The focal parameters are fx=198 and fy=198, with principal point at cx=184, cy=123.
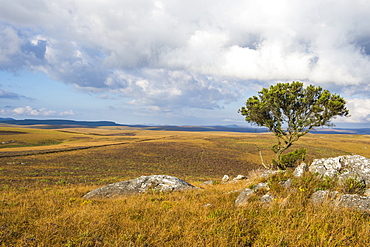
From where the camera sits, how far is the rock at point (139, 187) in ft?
41.4

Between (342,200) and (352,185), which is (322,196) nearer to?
(342,200)

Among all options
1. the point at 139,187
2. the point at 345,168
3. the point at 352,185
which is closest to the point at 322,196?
the point at 352,185

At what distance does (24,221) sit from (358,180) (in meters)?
13.0

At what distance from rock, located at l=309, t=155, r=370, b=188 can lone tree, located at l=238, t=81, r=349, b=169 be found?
11.8m

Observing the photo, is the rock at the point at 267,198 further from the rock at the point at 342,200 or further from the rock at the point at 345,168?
the rock at the point at 345,168

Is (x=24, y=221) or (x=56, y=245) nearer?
(x=56, y=245)

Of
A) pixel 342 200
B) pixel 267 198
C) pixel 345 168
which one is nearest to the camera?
pixel 342 200

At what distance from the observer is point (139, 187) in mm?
13797

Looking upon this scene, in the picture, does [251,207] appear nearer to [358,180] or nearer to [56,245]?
[358,180]

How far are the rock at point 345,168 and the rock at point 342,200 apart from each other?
175 centimetres

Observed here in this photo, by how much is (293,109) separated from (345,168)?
15.3m

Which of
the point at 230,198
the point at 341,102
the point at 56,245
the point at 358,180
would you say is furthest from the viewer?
the point at 341,102

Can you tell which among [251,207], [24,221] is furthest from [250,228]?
[24,221]

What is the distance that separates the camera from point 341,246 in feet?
15.4
